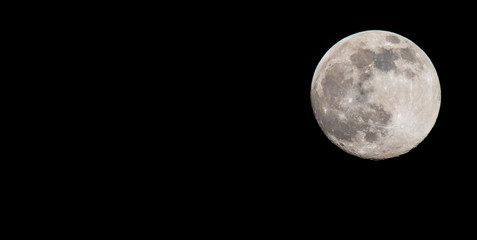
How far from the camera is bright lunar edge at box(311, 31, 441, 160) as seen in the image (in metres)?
3.84

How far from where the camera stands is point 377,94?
151 inches

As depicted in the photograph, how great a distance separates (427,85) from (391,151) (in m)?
0.77

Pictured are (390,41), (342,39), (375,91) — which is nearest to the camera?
(375,91)

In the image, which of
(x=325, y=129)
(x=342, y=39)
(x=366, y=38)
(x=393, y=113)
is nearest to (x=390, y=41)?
(x=366, y=38)

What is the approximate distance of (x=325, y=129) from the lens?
4.32m

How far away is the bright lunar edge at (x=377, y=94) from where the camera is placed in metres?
3.84

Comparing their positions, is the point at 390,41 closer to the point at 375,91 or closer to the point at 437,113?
the point at 375,91

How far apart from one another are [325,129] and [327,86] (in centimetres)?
51

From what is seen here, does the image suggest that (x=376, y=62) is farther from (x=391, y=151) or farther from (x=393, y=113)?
(x=391, y=151)

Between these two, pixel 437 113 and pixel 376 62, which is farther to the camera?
pixel 437 113

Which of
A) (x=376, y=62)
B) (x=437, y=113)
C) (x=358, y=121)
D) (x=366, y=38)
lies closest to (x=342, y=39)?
(x=366, y=38)

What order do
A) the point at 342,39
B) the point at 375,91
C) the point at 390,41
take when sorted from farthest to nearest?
the point at 342,39, the point at 390,41, the point at 375,91

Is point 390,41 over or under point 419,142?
over

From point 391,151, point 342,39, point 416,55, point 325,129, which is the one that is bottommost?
point 325,129
